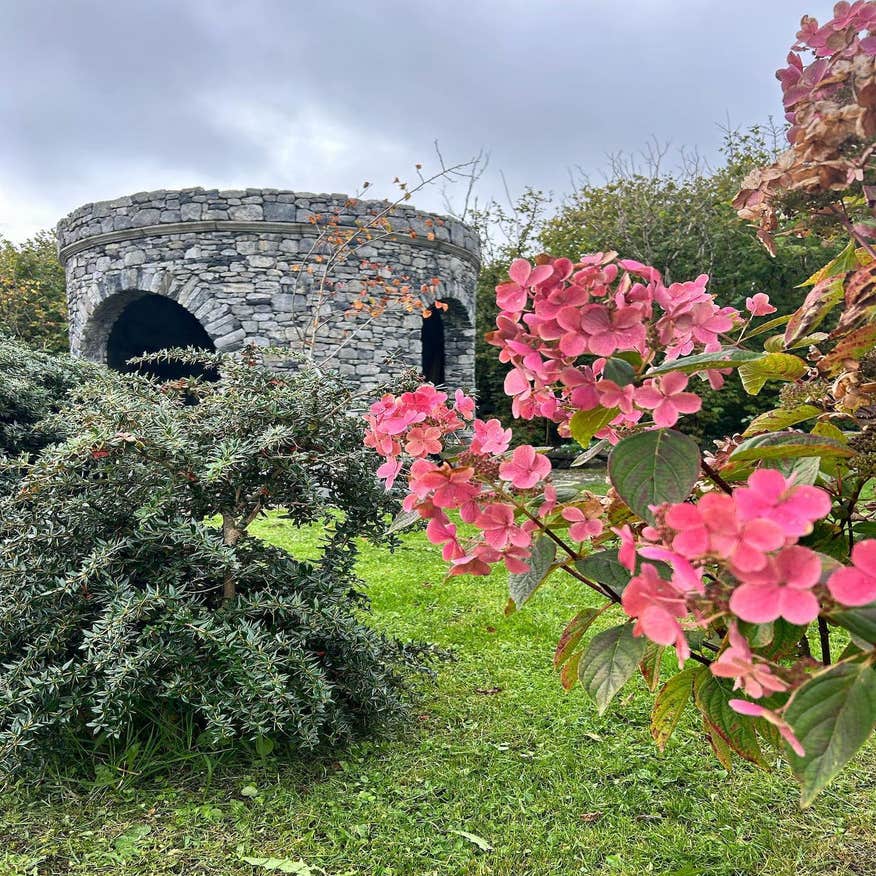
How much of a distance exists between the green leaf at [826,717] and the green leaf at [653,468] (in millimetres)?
214

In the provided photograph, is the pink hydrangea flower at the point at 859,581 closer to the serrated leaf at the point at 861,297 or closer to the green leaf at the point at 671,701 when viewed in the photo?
the serrated leaf at the point at 861,297

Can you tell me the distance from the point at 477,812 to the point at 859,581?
6.79 ft

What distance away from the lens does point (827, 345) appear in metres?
1.34

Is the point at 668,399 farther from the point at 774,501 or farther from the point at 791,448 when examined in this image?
the point at 774,501

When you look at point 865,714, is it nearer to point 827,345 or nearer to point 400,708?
point 827,345

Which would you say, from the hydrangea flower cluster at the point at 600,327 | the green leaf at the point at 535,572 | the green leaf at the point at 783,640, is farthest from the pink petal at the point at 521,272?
the green leaf at the point at 783,640

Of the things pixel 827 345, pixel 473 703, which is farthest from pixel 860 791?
pixel 827 345

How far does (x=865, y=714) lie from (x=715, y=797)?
2043mm

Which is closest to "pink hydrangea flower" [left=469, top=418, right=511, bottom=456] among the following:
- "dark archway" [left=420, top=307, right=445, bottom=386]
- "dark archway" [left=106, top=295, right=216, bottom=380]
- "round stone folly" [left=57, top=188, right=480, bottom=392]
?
"round stone folly" [left=57, top=188, right=480, bottom=392]

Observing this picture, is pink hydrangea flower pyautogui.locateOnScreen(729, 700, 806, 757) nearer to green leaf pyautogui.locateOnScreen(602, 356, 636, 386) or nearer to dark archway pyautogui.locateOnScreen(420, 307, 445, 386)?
green leaf pyautogui.locateOnScreen(602, 356, 636, 386)

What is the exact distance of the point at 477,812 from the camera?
7.33 feet

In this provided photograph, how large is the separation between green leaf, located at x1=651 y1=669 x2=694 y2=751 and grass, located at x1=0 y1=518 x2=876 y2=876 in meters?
0.91

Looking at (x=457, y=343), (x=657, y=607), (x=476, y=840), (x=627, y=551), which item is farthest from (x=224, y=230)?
(x=657, y=607)

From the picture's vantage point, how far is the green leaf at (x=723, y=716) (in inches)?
42.4
